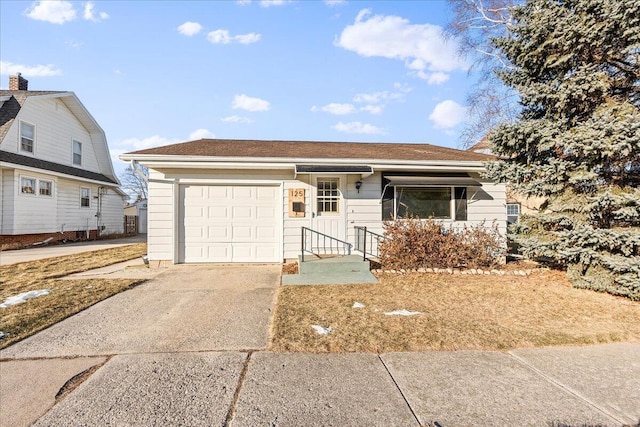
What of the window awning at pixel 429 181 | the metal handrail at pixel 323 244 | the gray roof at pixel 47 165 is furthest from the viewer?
the gray roof at pixel 47 165

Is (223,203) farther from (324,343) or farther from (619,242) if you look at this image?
(619,242)

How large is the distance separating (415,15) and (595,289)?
11.5 metres

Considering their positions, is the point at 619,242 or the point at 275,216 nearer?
the point at 619,242

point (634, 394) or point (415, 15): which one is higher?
point (415, 15)

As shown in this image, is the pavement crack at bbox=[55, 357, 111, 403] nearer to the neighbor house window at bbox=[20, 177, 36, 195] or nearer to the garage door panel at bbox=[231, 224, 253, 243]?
the garage door panel at bbox=[231, 224, 253, 243]

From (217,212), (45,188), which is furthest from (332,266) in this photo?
(45,188)

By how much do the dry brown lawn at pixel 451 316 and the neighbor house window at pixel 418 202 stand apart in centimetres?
234

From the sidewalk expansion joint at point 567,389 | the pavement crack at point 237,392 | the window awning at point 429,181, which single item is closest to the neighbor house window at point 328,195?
→ the window awning at point 429,181

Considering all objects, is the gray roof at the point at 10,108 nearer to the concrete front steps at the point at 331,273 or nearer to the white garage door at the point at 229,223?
the white garage door at the point at 229,223

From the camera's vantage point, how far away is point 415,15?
12.0 meters

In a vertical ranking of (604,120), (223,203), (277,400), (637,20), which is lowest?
(277,400)

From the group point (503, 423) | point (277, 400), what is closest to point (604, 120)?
point (503, 423)

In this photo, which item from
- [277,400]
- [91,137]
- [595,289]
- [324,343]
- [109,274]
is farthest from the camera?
[91,137]

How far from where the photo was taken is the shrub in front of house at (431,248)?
681cm
